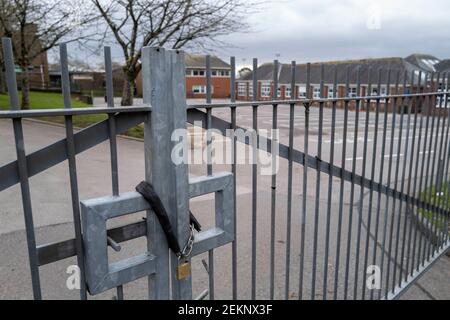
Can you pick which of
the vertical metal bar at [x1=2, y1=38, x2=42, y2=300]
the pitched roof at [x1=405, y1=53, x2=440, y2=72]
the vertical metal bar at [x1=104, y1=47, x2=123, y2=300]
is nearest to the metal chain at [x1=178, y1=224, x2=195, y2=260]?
the vertical metal bar at [x1=104, y1=47, x2=123, y2=300]

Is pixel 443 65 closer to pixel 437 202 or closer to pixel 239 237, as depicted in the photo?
pixel 437 202

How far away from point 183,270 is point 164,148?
58cm

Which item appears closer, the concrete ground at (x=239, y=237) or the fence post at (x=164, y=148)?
the fence post at (x=164, y=148)

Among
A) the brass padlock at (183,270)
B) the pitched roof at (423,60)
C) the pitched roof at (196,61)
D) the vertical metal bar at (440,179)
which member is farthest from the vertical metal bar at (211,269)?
the pitched roof at (423,60)

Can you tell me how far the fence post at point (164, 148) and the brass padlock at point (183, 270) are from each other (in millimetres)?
23

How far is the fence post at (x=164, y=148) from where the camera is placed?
136 cm

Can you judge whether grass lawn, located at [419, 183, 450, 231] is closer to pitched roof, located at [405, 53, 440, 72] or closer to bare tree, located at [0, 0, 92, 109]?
bare tree, located at [0, 0, 92, 109]

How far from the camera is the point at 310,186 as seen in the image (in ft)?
23.2

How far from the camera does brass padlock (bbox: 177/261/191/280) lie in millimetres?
1582

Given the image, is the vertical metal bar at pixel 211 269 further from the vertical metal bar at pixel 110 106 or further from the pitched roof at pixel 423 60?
the pitched roof at pixel 423 60

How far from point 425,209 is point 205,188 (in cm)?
299

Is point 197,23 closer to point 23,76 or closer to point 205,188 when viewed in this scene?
point 23,76

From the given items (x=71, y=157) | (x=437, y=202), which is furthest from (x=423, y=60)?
(x=71, y=157)

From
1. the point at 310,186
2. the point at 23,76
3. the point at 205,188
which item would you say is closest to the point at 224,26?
the point at 310,186
